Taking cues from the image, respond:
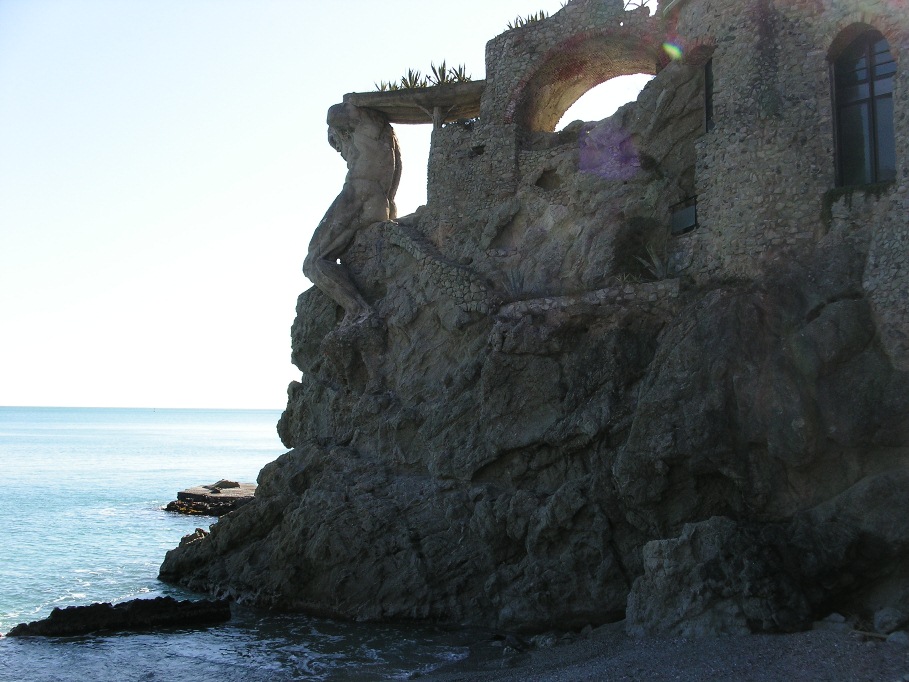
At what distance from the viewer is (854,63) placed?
56.5 ft

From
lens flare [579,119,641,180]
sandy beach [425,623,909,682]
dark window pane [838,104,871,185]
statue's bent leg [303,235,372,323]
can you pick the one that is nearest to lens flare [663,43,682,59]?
lens flare [579,119,641,180]

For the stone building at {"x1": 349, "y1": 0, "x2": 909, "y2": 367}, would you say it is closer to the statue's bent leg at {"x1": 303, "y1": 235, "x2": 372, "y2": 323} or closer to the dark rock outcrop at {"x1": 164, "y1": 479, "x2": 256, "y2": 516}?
the statue's bent leg at {"x1": 303, "y1": 235, "x2": 372, "y2": 323}

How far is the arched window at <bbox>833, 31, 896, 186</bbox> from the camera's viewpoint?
16797 mm

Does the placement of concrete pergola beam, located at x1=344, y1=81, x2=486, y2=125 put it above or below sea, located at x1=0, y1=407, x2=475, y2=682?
above

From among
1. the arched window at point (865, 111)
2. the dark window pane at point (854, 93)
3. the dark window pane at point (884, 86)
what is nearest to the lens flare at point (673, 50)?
the arched window at point (865, 111)

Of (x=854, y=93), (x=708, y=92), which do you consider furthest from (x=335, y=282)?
(x=854, y=93)

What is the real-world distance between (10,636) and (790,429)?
51.8ft

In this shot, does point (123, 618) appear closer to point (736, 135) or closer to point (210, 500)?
point (736, 135)

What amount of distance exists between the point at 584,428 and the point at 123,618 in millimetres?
10302

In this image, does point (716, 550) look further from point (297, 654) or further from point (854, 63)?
point (854, 63)

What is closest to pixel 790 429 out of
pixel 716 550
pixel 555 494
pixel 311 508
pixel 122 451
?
pixel 716 550

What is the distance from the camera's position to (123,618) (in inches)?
742

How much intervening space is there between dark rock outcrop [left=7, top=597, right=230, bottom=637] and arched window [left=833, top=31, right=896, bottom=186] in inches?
605

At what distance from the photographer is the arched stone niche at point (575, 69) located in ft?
71.9
